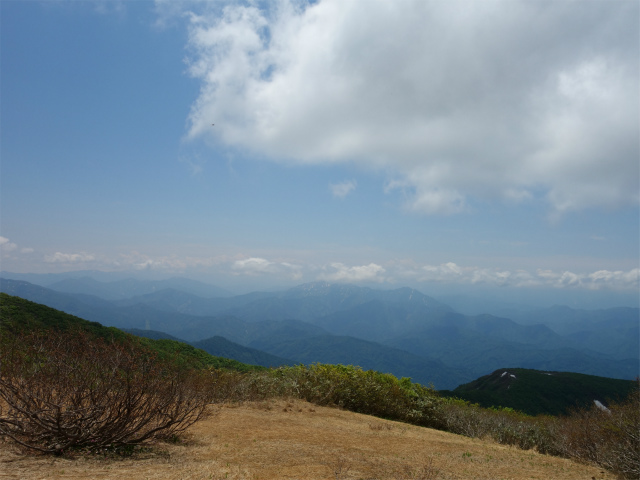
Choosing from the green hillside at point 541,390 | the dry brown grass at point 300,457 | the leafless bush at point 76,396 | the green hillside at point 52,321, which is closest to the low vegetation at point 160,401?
Answer: the leafless bush at point 76,396

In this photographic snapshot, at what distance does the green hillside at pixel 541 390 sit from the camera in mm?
88938

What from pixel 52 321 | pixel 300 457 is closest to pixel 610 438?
pixel 300 457

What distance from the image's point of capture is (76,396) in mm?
7875

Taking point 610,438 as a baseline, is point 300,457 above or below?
above

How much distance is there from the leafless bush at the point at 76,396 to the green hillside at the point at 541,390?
88.7 meters

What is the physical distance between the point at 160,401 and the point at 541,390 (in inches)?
4837

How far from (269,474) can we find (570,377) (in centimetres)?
13867

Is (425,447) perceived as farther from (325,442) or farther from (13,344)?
(13,344)

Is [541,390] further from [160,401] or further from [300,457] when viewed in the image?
[160,401]

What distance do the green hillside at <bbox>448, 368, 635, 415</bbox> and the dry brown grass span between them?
79528mm

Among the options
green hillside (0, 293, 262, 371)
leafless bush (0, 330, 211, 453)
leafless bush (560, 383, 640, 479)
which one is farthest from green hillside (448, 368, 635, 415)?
leafless bush (0, 330, 211, 453)

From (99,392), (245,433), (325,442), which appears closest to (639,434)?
(325,442)

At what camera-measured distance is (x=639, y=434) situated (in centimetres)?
1161

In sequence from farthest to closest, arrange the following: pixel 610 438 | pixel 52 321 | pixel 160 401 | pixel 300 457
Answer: pixel 52 321 < pixel 610 438 < pixel 300 457 < pixel 160 401
